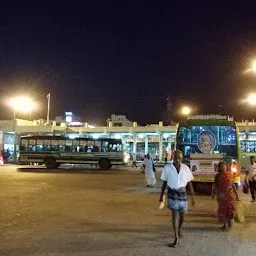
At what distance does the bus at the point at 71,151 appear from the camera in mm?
42531

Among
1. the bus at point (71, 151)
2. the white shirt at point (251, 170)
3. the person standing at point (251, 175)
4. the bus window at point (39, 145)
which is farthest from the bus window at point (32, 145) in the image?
the white shirt at point (251, 170)

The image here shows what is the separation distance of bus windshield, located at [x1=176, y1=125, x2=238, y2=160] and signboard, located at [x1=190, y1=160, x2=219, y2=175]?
4.53ft

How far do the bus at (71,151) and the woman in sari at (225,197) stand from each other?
1255 inches

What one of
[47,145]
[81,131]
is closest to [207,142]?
[47,145]

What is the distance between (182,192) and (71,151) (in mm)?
34697

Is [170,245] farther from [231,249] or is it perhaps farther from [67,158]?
[67,158]

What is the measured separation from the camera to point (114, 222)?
36.0 ft

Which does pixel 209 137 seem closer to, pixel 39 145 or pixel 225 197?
pixel 225 197

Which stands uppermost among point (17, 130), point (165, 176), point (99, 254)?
point (17, 130)

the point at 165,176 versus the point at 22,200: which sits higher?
the point at 165,176

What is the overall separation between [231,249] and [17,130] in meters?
57.7

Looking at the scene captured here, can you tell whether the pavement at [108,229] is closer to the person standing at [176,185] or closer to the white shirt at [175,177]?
the person standing at [176,185]

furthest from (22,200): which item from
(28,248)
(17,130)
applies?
(17,130)

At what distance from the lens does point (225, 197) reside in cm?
Result: 1046
